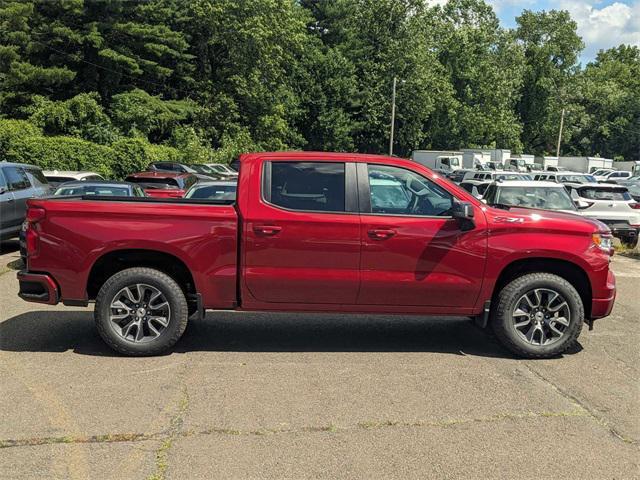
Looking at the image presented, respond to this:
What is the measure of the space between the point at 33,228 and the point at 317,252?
261 centimetres

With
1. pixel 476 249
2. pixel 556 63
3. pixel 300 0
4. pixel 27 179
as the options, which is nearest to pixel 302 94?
pixel 300 0

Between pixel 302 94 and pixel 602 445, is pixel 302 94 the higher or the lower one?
the higher one

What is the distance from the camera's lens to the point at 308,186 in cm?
552

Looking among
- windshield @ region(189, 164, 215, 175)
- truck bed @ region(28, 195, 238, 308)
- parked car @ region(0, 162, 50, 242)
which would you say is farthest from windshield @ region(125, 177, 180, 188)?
windshield @ region(189, 164, 215, 175)

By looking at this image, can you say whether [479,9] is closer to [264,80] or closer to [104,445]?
[264,80]

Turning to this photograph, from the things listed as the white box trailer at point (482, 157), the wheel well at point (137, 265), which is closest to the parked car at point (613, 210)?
the wheel well at point (137, 265)

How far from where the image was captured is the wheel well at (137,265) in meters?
5.54

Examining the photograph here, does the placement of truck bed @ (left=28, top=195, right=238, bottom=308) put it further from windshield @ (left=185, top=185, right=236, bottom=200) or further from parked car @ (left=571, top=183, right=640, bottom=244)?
parked car @ (left=571, top=183, right=640, bottom=244)

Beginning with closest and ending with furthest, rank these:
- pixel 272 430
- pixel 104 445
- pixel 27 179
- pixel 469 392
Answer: pixel 104 445 < pixel 272 430 < pixel 469 392 < pixel 27 179

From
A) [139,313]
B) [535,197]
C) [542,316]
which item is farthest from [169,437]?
[535,197]

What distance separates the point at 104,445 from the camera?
3.77 metres

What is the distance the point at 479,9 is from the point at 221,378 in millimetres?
69941

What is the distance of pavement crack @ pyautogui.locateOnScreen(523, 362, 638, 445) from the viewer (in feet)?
13.5

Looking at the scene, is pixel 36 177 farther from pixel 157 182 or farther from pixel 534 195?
pixel 534 195
